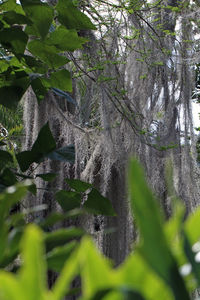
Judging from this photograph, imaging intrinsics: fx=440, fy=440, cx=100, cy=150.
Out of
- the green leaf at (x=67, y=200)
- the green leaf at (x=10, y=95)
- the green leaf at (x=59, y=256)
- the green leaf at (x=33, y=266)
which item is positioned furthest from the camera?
the green leaf at (x=10, y=95)

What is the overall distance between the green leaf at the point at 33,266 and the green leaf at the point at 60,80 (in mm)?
693

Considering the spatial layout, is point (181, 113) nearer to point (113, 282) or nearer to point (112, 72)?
point (112, 72)

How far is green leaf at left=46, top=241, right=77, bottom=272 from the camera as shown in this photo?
26 centimetres

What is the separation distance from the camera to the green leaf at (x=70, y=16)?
75cm

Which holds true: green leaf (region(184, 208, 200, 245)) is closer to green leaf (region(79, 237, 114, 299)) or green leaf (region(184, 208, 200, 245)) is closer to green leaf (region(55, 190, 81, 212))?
green leaf (region(79, 237, 114, 299))

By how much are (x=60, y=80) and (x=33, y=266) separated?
705 millimetres

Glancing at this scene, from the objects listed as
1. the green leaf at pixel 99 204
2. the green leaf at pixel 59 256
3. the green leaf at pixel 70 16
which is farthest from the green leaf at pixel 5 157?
the green leaf at pixel 59 256

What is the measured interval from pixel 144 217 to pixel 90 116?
2.06m

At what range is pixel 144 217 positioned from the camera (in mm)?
162

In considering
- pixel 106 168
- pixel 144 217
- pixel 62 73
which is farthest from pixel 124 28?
pixel 144 217

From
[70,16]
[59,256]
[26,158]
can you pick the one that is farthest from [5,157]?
[59,256]

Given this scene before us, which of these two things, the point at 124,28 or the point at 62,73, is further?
the point at 124,28

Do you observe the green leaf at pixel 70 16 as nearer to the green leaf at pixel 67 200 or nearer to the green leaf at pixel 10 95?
the green leaf at pixel 10 95

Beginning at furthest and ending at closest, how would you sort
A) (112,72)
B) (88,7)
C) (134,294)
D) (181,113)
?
(181,113) → (88,7) → (112,72) → (134,294)
